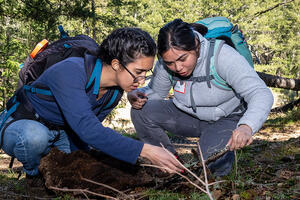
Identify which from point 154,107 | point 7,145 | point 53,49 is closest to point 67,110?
point 53,49

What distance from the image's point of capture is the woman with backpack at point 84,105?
7.22ft

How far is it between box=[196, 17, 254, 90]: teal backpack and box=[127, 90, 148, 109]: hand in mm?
937

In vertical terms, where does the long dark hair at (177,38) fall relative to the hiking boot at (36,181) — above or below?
above

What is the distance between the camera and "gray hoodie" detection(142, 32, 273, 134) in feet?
7.91

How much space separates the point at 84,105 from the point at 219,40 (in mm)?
1516

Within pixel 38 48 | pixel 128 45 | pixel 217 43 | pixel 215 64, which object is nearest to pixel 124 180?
pixel 128 45

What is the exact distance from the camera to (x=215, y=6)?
4506cm

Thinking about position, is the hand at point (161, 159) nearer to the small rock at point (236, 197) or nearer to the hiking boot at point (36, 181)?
the small rock at point (236, 197)

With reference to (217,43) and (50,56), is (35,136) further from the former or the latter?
(217,43)

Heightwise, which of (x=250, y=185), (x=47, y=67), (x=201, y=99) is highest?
(x=47, y=67)

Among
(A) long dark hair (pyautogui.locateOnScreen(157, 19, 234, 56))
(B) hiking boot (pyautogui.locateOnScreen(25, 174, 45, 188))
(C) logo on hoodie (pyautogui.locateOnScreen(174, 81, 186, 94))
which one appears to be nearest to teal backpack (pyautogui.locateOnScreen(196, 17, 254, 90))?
(A) long dark hair (pyautogui.locateOnScreen(157, 19, 234, 56))

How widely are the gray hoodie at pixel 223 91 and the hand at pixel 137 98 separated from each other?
0.54ft

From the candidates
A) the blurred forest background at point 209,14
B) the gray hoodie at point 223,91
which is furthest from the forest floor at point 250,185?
the blurred forest background at point 209,14

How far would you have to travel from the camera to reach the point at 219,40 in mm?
2871
